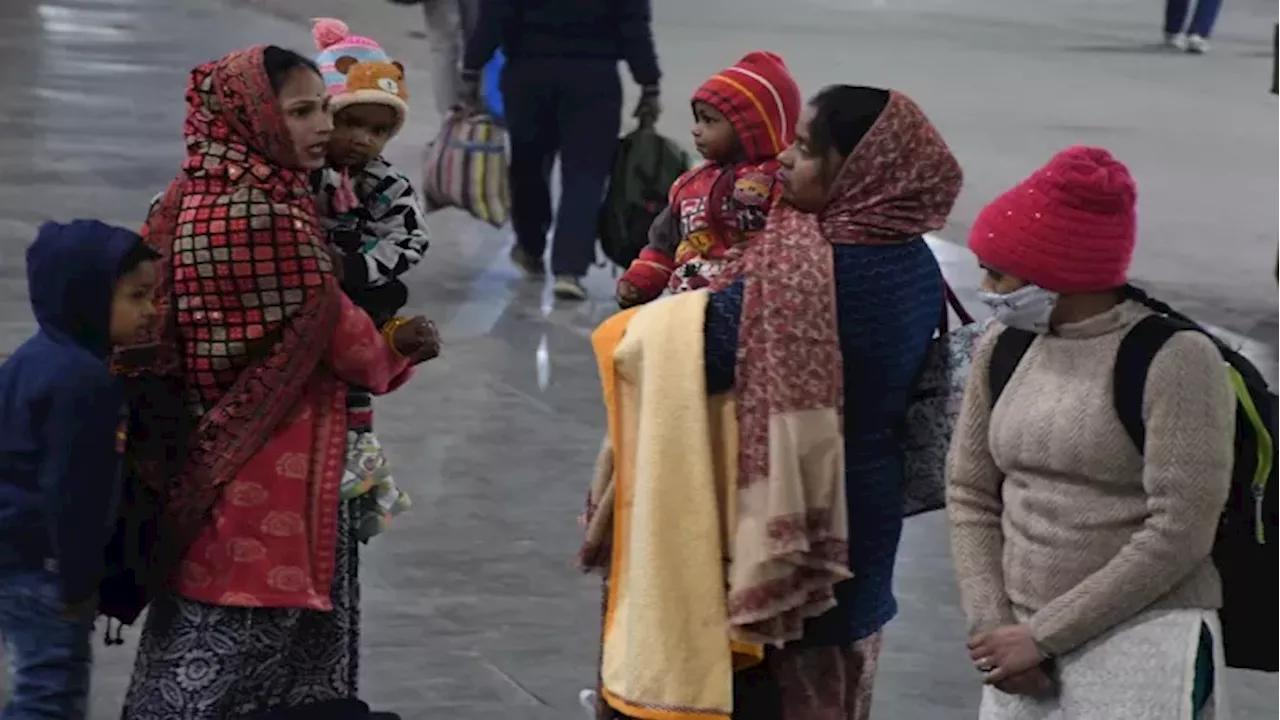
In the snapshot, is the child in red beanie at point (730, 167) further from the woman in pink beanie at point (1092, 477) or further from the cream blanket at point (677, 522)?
the woman in pink beanie at point (1092, 477)

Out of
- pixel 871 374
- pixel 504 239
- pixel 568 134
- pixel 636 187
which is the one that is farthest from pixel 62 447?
pixel 504 239

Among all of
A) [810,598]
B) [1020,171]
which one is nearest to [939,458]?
[810,598]

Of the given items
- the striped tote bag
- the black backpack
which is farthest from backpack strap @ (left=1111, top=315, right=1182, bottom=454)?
the striped tote bag

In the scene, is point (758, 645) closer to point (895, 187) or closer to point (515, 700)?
point (895, 187)

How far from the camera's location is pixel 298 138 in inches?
152

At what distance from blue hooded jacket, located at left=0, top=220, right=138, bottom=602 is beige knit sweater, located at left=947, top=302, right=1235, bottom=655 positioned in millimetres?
1502

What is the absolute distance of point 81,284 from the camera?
3.72 m

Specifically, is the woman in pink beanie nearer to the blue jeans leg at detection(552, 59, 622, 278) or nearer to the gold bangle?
the gold bangle

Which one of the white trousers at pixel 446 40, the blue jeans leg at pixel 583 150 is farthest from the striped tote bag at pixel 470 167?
the white trousers at pixel 446 40

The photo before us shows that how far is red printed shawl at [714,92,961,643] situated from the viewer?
3553 mm

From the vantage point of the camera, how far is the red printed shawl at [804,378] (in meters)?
3.55

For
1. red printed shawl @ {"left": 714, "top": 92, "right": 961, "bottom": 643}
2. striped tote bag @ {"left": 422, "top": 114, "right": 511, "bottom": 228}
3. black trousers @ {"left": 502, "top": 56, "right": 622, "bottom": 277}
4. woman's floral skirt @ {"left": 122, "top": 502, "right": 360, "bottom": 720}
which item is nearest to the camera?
red printed shawl @ {"left": 714, "top": 92, "right": 961, "bottom": 643}

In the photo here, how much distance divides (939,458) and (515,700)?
5.66 ft

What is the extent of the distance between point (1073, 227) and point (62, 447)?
69.4 inches
